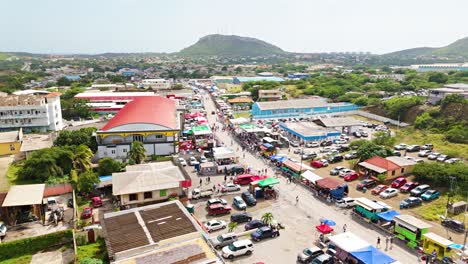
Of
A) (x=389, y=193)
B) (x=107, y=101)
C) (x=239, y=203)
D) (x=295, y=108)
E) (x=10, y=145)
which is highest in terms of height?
(x=107, y=101)

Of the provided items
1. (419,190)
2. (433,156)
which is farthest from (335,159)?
(433,156)

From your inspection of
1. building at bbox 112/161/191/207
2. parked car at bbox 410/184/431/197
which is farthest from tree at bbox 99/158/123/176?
parked car at bbox 410/184/431/197

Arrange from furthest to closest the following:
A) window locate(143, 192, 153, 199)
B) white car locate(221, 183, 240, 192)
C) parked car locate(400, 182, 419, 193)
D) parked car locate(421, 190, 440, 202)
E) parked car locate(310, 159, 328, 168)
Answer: parked car locate(310, 159, 328, 168)
white car locate(221, 183, 240, 192)
parked car locate(400, 182, 419, 193)
parked car locate(421, 190, 440, 202)
window locate(143, 192, 153, 199)

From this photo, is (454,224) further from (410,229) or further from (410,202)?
(410,229)

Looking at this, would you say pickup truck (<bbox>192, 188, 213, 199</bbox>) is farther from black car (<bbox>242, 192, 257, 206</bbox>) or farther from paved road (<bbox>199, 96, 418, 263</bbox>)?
paved road (<bbox>199, 96, 418, 263</bbox>)

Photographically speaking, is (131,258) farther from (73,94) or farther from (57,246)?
(73,94)
